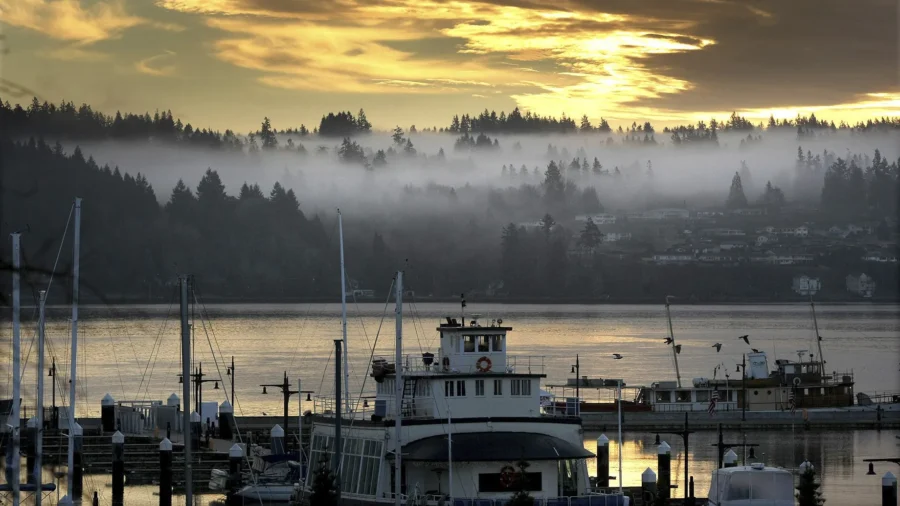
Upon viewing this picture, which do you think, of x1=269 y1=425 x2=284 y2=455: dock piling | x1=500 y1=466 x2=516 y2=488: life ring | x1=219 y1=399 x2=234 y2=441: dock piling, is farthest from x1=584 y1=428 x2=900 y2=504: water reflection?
x1=500 y1=466 x2=516 y2=488: life ring

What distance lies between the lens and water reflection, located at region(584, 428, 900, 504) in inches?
2965

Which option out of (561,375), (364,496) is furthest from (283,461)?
(561,375)

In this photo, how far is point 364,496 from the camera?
48.1 meters

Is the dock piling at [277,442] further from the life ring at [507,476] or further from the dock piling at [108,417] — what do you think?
the life ring at [507,476]

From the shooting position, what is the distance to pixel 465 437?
46781 millimetres

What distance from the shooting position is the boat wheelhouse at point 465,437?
46156mm

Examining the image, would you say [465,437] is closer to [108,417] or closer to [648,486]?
[648,486]

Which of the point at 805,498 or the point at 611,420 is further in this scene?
the point at 611,420

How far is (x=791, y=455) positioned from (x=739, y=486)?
1703 inches

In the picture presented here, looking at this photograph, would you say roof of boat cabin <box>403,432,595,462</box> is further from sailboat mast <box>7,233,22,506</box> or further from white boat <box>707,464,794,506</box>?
sailboat mast <box>7,233,22,506</box>

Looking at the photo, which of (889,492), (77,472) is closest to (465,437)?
(889,492)

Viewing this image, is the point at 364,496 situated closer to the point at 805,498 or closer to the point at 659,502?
the point at 659,502

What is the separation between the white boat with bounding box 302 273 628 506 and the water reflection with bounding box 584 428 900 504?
22.0 meters

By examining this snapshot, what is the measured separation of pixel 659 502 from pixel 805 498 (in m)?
5.90
